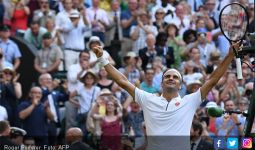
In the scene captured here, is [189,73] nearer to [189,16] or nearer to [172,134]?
[189,16]

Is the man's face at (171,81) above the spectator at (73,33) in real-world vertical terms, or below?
below

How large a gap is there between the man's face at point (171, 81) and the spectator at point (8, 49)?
28.0ft

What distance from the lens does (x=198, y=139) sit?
13.4 meters

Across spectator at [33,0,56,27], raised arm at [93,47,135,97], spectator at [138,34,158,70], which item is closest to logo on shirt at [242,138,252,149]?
raised arm at [93,47,135,97]

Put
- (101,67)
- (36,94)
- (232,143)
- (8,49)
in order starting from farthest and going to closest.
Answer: (8,49) < (101,67) < (36,94) < (232,143)

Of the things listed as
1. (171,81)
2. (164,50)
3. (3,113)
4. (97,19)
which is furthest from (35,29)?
(171,81)

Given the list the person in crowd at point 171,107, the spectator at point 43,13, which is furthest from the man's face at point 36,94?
the person in crowd at point 171,107

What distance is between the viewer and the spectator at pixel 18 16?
2009cm

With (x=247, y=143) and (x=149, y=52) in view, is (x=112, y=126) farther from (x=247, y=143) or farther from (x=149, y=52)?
(x=247, y=143)

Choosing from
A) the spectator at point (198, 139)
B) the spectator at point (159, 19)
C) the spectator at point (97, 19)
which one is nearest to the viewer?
the spectator at point (198, 139)

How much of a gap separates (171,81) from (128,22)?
33.3 ft

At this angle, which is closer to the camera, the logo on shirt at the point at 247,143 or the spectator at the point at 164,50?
the logo on shirt at the point at 247,143

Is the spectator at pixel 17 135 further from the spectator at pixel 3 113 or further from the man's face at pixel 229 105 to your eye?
the man's face at pixel 229 105

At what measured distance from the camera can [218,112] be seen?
352 inches
